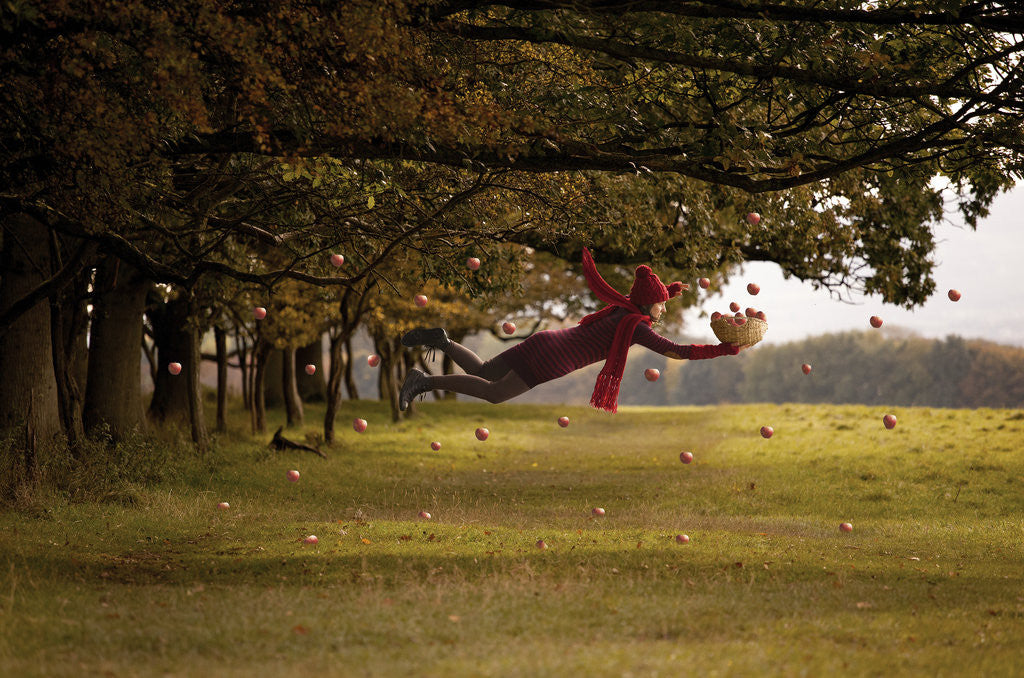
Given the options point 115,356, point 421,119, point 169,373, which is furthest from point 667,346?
point 169,373

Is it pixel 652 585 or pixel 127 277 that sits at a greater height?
pixel 127 277

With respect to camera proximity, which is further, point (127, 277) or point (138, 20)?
point (127, 277)

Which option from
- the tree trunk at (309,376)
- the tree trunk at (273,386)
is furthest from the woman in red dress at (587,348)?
the tree trunk at (309,376)

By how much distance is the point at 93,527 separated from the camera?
11266 millimetres

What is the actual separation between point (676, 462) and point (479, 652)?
1594cm

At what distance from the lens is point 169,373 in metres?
21.7

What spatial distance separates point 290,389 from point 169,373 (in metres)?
3.64

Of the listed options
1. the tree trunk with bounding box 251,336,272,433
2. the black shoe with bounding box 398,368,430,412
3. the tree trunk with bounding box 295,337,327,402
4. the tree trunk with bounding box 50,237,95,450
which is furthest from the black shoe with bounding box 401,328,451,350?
the tree trunk with bounding box 295,337,327,402

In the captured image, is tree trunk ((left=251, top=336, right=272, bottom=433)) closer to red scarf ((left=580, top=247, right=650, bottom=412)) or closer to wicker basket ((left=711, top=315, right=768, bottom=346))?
red scarf ((left=580, top=247, right=650, bottom=412))

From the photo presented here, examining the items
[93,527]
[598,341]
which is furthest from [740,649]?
[93,527]

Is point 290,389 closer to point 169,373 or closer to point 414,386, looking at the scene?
point 169,373

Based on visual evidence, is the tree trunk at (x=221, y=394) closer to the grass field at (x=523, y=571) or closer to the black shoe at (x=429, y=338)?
the grass field at (x=523, y=571)

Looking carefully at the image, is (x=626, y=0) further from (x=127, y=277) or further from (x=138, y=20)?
(x=127, y=277)

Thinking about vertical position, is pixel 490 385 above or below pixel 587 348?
below
